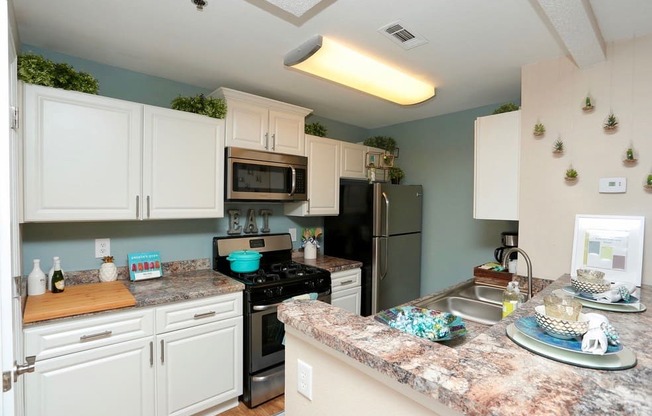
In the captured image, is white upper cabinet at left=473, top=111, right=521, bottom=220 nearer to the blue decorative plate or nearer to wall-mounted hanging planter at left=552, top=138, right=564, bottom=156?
wall-mounted hanging planter at left=552, top=138, right=564, bottom=156

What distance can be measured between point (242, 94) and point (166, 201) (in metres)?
1.00

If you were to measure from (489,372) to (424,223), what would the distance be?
9.54ft

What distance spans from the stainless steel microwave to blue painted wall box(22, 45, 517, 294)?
1.29 feet

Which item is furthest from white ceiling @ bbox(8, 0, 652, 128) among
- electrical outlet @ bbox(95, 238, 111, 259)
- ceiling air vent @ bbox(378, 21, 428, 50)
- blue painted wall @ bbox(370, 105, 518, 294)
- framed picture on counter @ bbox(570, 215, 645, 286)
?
electrical outlet @ bbox(95, 238, 111, 259)

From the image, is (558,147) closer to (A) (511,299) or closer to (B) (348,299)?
(A) (511,299)

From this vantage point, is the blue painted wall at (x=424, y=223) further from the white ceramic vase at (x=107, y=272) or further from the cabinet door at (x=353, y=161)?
the cabinet door at (x=353, y=161)

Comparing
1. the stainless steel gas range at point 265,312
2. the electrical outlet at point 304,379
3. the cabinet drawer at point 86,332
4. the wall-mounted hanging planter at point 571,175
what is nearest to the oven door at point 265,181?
the stainless steel gas range at point 265,312

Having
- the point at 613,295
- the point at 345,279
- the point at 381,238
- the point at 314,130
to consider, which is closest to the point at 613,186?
the point at 613,295

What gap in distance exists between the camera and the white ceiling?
1557mm

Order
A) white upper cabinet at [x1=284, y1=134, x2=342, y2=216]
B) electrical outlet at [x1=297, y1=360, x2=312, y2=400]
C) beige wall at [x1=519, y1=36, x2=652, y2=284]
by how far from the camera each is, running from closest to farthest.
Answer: electrical outlet at [x1=297, y1=360, x2=312, y2=400]
beige wall at [x1=519, y1=36, x2=652, y2=284]
white upper cabinet at [x1=284, y1=134, x2=342, y2=216]

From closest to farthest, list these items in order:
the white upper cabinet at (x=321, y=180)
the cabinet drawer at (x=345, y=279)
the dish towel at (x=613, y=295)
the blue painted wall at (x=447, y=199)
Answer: the dish towel at (x=613, y=295), the cabinet drawer at (x=345, y=279), the white upper cabinet at (x=321, y=180), the blue painted wall at (x=447, y=199)

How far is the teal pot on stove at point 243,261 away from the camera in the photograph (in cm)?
253

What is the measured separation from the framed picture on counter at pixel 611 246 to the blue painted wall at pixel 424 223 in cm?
98

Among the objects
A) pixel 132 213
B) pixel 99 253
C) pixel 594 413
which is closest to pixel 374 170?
pixel 132 213
